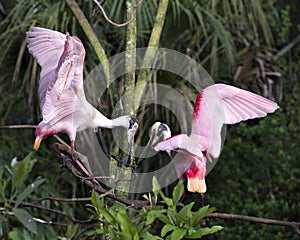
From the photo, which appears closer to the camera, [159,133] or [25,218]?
[159,133]

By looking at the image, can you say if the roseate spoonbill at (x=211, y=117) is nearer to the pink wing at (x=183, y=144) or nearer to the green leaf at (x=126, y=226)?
the pink wing at (x=183, y=144)

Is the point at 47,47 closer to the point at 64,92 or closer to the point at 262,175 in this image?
the point at 64,92

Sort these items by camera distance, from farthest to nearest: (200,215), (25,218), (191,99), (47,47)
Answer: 1. (191,99)
2. (25,218)
3. (47,47)
4. (200,215)

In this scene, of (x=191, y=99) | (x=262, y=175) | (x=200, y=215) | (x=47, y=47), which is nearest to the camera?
(x=200, y=215)

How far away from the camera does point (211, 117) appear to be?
Result: 153 cm

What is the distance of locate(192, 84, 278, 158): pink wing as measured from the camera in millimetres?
1525

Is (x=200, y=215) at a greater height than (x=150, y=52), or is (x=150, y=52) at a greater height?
(x=150, y=52)

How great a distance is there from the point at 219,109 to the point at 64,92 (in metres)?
0.38

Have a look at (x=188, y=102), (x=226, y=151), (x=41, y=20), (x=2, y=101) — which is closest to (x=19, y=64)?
(x=41, y=20)

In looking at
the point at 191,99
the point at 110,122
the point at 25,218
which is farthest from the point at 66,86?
the point at 191,99

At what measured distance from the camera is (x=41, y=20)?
330cm

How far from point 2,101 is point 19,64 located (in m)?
0.55

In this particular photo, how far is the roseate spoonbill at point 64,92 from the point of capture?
1.37 meters

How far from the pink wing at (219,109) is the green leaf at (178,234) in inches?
7.7
